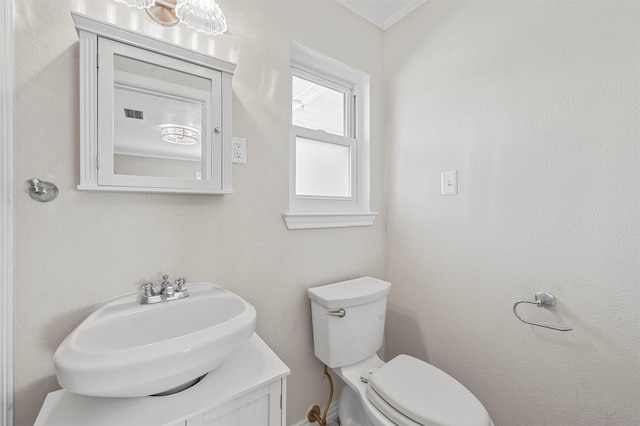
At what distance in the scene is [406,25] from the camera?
152 centimetres

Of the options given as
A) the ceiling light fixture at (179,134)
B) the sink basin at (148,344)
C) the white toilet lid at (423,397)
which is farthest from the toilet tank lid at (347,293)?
the ceiling light fixture at (179,134)

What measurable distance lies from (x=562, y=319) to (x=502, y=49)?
113 cm

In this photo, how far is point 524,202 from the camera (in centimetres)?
109

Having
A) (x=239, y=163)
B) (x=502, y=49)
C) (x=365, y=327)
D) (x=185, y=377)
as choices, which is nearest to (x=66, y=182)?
(x=239, y=163)

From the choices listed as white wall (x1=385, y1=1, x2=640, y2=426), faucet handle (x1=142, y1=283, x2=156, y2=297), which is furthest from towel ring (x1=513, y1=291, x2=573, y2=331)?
faucet handle (x1=142, y1=283, x2=156, y2=297)

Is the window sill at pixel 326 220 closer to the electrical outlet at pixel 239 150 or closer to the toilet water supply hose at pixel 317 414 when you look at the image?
the electrical outlet at pixel 239 150

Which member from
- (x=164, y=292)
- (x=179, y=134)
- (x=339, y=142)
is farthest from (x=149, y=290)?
(x=339, y=142)

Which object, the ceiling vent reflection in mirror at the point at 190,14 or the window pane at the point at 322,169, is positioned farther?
the window pane at the point at 322,169

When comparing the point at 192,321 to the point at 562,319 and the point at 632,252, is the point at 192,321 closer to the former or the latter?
the point at 562,319

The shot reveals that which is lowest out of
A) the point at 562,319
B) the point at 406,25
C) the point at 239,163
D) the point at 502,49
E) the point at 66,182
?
the point at 562,319

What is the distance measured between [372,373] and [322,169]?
101cm

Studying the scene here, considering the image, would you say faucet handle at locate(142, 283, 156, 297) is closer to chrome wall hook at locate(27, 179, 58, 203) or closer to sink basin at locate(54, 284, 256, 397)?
sink basin at locate(54, 284, 256, 397)

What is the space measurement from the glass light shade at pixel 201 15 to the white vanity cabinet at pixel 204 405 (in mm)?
1134

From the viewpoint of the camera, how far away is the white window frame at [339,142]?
133cm
